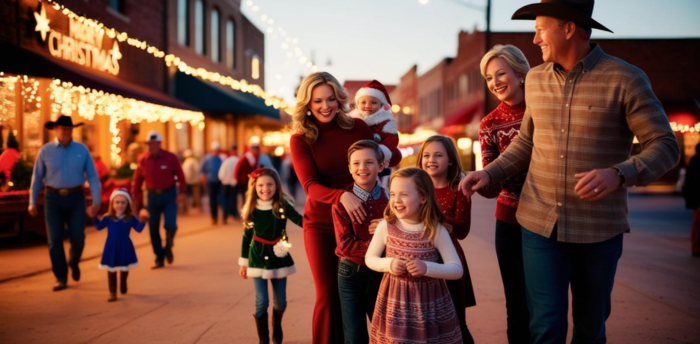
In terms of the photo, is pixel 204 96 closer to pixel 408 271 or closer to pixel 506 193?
pixel 506 193

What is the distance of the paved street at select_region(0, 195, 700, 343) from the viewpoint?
590cm

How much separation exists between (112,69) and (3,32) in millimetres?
4712

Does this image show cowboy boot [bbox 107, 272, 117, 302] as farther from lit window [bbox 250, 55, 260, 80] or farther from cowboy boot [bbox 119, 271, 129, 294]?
lit window [bbox 250, 55, 260, 80]

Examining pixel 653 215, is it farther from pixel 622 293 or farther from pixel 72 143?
pixel 72 143

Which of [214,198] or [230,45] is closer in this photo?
[214,198]

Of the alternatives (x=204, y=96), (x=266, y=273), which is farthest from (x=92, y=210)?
(x=204, y=96)

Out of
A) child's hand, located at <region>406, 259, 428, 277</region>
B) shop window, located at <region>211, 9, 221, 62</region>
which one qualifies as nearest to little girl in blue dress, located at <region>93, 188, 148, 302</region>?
child's hand, located at <region>406, 259, 428, 277</region>

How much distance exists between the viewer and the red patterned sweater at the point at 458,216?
4.09m

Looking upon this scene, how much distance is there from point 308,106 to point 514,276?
171 cm

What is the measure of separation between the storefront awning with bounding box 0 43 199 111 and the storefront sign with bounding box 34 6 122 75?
0.80ft

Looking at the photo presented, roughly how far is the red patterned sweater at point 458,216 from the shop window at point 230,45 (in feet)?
83.9

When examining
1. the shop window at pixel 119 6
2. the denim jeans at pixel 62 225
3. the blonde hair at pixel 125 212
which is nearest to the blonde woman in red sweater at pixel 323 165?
the blonde hair at pixel 125 212

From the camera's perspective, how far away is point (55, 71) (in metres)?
12.6

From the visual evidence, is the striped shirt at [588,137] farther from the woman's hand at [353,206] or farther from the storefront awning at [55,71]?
the storefront awning at [55,71]
